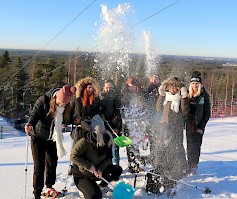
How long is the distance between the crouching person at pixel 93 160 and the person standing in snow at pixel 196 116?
1.70 m

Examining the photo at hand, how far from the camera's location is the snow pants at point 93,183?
154 inches

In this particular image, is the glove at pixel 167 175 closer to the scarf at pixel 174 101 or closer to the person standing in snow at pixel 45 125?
the scarf at pixel 174 101

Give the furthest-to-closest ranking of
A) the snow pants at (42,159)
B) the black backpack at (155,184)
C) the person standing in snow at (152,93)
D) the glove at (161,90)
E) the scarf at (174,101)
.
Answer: the person standing in snow at (152,93), the glove at (161,90), the scarf at (174,101), the black backpack at (155,184), the snow pants at (42,159)

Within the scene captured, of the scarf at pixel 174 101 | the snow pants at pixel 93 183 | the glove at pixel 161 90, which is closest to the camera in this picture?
the snow pants at pixel 93 183

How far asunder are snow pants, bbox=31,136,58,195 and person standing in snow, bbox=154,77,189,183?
1.54 metres

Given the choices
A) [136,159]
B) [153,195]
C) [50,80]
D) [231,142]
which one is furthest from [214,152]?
Answer: [50,80]

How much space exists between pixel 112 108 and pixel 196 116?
1.34 m

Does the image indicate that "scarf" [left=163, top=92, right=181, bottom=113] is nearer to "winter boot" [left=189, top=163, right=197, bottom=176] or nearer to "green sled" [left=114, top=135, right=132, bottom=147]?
"green sled" [left=114, top=135, right=132, bottom=147]

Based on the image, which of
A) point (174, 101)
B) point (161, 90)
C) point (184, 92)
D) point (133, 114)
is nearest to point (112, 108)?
point (133, 114)

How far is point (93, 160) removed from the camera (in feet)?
13.3

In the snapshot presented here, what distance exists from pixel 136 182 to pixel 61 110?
64.3 inches

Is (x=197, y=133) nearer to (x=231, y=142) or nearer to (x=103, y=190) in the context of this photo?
(x=103, y=190)

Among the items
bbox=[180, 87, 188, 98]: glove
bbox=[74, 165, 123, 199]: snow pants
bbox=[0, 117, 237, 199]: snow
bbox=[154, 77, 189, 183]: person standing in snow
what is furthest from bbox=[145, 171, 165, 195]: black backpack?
bbox=[180, 87, 188, 98]: glove

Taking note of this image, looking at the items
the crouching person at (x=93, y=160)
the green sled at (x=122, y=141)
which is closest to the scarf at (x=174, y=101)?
the green sled at (x=122, y=141)
